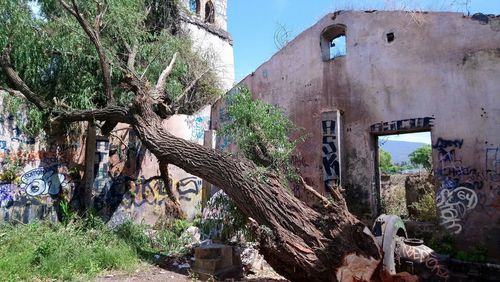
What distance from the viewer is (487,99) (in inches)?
276

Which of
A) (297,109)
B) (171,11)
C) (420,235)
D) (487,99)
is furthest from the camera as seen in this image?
(171,11)

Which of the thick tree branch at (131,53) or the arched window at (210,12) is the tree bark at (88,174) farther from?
the arched window at (210,12)

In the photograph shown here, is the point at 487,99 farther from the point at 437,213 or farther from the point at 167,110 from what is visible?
the point at 167,110

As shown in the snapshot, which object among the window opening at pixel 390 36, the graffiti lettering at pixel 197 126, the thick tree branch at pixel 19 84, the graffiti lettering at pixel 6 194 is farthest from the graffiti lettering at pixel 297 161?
the graffiti lettering at pixel 6 194

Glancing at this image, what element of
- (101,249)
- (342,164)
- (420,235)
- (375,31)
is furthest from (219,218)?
(375,31)

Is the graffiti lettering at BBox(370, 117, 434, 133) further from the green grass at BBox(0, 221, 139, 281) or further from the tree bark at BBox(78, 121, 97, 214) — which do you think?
the tree bark at BBox(78, 121, 97, 214)

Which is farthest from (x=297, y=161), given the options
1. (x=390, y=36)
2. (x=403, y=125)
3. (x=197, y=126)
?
(x=390, y=36)

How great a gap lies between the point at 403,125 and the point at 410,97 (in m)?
0.58

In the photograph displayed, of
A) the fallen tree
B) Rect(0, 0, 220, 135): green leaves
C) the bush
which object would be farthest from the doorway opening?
Rect(0, 0, 220, 135): green leaves

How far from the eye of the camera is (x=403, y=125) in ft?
25.9

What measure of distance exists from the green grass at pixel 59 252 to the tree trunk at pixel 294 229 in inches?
77.2

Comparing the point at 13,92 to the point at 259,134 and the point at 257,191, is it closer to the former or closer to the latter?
the point at 259,134

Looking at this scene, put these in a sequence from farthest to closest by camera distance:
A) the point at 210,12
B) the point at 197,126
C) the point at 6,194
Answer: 1. the point at 210,12
2. the point at 197,126
3. the point at 6,194

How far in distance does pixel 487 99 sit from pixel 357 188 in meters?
3.01
